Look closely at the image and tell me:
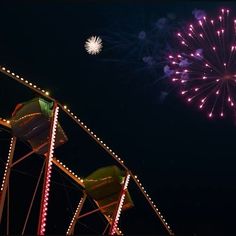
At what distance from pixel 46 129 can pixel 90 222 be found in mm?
14449

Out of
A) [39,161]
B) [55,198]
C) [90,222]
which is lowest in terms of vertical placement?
[90,222]

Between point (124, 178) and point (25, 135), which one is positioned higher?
point (25, 135)

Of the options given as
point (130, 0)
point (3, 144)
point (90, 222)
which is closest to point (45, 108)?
point (130, 0)

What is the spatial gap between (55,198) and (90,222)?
10.3ft

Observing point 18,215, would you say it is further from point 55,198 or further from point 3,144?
point 3,144

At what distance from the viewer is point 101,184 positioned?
51.2 ft

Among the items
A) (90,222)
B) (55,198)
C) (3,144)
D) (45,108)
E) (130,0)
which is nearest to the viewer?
(130,0)

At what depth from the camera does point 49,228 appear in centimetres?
2278

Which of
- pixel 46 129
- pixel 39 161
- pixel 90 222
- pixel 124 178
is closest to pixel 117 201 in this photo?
pixel 124 178

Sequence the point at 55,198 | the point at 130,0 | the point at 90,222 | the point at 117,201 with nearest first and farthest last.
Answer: the point at 130,0, the point at 117,201, the point at 55,198, the point at 90,222

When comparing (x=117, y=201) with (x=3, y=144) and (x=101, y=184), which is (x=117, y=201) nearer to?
(x=101, y=184)

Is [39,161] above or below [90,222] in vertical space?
above

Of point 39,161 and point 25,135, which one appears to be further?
point 39,161

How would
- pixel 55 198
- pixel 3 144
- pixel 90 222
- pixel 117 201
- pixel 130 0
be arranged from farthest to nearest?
pixel 90 222 < pixel 55 198 < pixel 3 144 < pixel 117 201 < pixel 130 0
